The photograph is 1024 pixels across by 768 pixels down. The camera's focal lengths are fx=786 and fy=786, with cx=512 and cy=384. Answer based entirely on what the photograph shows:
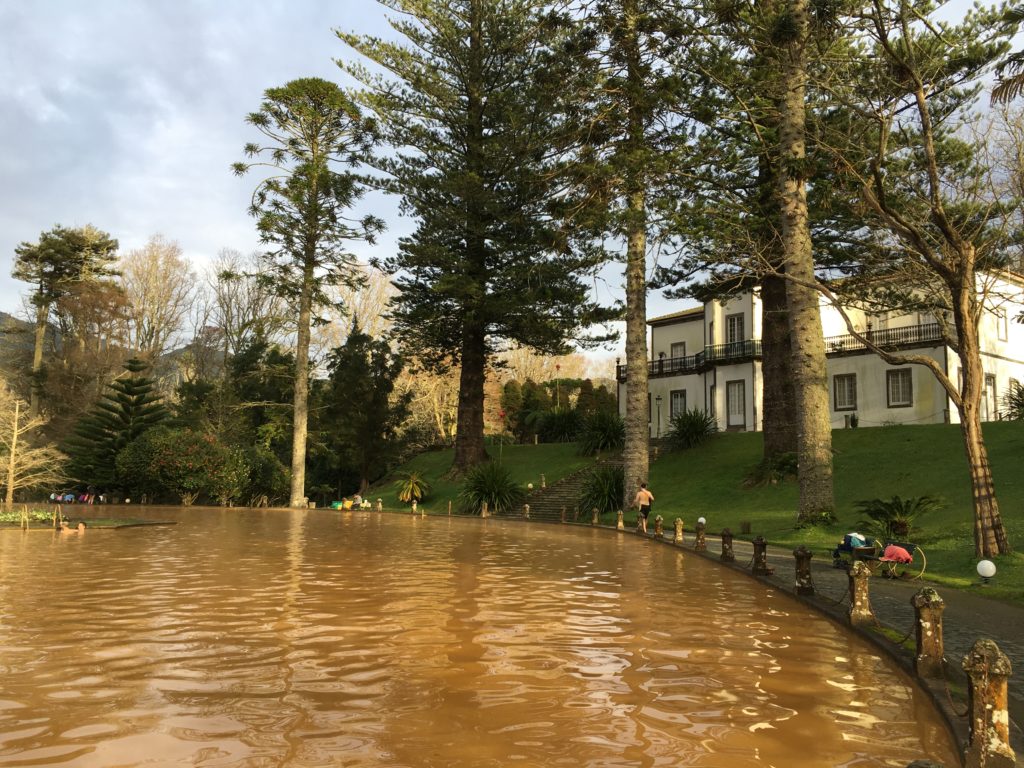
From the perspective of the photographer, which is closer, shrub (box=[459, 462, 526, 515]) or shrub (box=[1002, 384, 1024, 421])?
shrub (box=[1002, 384, 1024, 421])

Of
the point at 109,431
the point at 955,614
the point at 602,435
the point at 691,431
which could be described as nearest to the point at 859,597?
the point at 955,614

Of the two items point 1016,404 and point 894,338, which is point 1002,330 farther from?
point 1016,404

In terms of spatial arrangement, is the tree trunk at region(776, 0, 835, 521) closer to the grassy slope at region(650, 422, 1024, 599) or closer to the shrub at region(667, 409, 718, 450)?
the grassy slope at region(650, 422, 1024, 599)

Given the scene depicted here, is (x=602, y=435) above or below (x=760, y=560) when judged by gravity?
above

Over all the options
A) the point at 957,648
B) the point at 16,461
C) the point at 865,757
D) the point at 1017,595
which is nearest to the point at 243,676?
the point at 865,757

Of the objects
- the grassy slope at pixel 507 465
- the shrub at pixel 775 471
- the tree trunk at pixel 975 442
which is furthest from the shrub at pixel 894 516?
the grassy slope at pixel 507 465

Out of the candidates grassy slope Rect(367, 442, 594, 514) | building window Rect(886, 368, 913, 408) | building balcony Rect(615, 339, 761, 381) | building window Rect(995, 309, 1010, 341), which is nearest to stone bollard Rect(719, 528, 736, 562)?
grassy slope Rect(367, 442, 594, 514)

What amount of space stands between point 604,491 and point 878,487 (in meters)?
8.39

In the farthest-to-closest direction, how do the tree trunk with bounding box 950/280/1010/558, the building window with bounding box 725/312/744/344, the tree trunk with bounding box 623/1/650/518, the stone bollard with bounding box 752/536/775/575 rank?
the building window with bounding box 725/312/744/344, the tree trunk with bounding box 623/1/650/518, the tree trunk with bounding box 950/280/1010/558, the stone bollard with bounding box 752/536/775/575

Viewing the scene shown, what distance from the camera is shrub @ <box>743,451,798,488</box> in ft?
79.7

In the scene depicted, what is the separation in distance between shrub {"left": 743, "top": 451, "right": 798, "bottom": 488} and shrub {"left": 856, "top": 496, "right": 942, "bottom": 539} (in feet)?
Result: 27.7

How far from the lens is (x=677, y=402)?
4269cm

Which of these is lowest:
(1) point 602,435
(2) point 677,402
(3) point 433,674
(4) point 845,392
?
(3) point 433,674

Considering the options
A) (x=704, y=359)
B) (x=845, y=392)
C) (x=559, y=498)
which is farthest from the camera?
(x=704, y=359)
